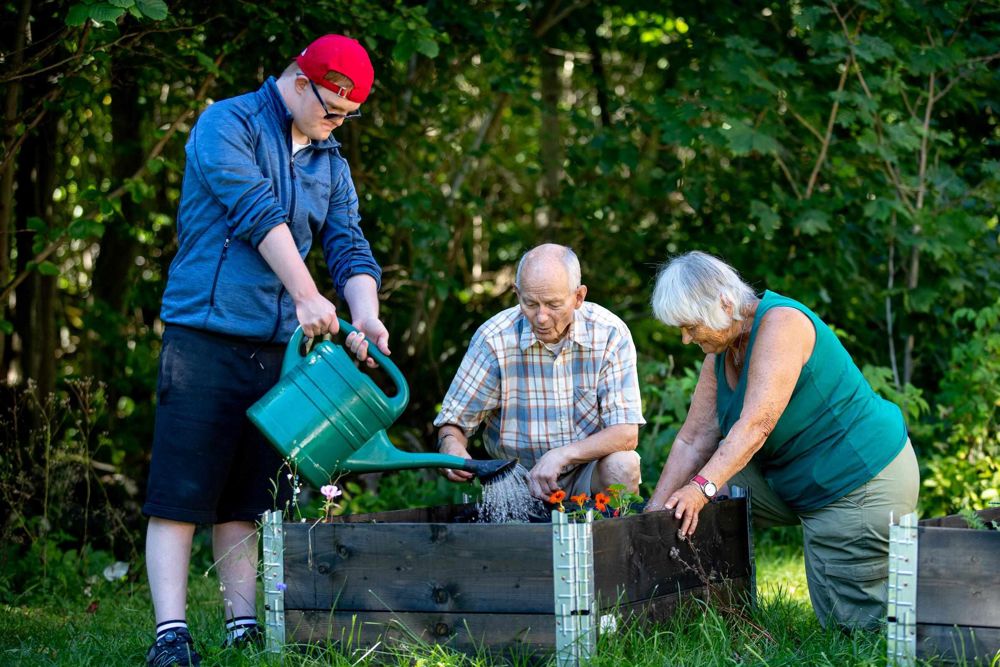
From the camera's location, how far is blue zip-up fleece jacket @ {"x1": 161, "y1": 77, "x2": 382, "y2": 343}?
2.66 meters

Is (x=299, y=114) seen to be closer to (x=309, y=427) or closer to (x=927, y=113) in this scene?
(x=309, y=427)

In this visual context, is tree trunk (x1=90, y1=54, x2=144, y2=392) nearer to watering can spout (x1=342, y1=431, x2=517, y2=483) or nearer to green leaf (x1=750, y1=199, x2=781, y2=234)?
watering can spout (x1=342, y1=431, x2=517, y2=483)

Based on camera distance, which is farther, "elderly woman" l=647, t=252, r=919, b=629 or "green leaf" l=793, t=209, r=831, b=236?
"green leaf" l=793, t=209, r=831, b=236

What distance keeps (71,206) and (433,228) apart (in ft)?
6.20

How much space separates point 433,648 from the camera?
8.23ft

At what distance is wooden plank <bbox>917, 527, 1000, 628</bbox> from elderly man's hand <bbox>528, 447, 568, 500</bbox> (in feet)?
3.37

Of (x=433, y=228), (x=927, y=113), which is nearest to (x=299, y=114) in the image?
(x=433, y=228)

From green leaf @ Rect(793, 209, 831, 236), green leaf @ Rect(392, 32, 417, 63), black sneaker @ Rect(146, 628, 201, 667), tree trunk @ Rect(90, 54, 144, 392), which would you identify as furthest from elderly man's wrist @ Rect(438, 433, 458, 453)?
green leaf @ Rect(793, 209, 831, 236)

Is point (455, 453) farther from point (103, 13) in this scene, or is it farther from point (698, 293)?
point (103, 13)

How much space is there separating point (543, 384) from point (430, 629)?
0.98 metres

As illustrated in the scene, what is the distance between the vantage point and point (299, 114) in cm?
281

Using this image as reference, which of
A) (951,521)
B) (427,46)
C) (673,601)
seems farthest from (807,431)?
(427,46)

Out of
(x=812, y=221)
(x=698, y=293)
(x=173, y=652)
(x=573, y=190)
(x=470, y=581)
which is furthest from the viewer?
(x=573, y=190)

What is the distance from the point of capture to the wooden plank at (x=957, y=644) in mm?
2342
